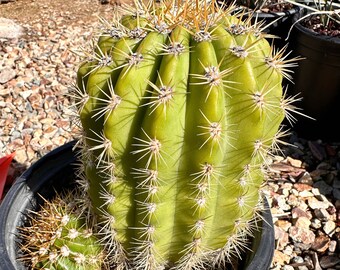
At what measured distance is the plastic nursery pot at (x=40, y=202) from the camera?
4.05 ft

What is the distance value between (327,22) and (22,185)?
1758 millimetres

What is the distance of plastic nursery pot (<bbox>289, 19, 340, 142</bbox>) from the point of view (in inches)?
92.7

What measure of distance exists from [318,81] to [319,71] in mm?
58

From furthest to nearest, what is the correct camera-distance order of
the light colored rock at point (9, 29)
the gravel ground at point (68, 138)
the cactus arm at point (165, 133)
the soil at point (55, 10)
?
the soil at point (55, 10) < the light colored rock at point (9, 29) < the gravel ground at point (68, 138) < the cactus arm at point (165, 133)

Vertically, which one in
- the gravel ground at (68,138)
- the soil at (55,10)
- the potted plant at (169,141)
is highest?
the potted plant at (169,141)

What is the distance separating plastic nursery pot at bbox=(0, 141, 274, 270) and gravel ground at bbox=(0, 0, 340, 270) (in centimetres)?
37

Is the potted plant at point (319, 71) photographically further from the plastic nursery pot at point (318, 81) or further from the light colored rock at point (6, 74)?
the light colored rock at point (6, 74)

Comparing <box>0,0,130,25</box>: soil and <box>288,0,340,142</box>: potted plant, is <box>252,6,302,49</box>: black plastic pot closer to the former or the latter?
<box>288,0,340,142</box>: potted plant

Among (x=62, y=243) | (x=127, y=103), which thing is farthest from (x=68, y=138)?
(x=127, y=103)

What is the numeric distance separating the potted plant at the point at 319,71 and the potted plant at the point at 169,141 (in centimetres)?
134

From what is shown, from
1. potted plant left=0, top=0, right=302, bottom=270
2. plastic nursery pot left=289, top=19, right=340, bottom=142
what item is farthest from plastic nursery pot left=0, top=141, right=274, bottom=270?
plastic nursery pot left=289, top=19, right=340, bottom=142

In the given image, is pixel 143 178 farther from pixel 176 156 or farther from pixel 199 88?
pixel 199 88

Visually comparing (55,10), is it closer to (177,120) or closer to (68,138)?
(68,138)

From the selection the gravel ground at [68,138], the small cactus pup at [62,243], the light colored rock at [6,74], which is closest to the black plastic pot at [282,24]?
the gravel ground at [68,138]
